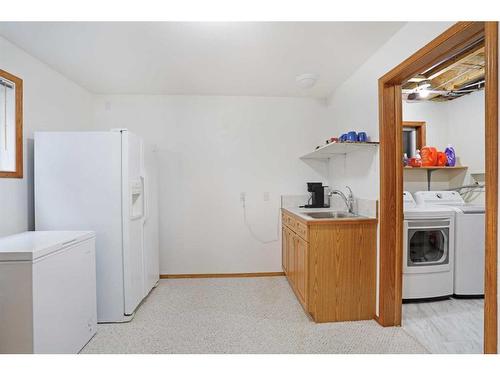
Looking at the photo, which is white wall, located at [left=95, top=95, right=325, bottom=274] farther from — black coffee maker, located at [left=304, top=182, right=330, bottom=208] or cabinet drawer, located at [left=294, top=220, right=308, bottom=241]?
cabinet drawer, located at [left=294, top=220, right=308, bottom=241]

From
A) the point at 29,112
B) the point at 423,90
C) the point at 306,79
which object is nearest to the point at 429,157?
the point at 423,90

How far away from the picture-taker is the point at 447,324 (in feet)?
7.19

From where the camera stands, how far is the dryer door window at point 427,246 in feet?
8.48

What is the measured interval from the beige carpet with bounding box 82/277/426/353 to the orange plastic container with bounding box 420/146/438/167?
6.59 feet

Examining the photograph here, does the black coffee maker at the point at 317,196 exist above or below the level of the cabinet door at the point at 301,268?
above

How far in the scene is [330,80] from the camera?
2918mm

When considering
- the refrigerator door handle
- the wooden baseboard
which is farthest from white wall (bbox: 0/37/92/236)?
the wooden baseboard

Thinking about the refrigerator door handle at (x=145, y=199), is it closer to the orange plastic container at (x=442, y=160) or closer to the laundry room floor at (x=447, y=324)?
the laundry room floor at (x=447, y=324)

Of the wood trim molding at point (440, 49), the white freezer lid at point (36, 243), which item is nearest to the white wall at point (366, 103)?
the wood trim molding at point (440, 49)

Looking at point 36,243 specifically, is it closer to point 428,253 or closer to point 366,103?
point 366,103

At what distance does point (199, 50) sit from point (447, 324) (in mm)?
3139

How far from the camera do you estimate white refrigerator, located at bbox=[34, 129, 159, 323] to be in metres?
2.23

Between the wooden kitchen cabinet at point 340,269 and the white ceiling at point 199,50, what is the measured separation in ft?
4.87
